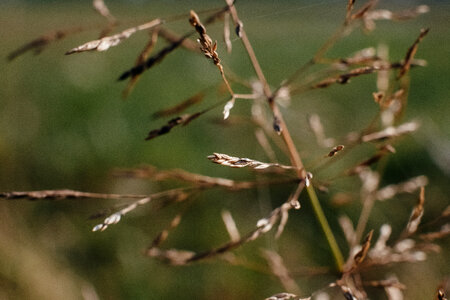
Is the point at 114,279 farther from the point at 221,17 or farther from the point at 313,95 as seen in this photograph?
the point at 313,95

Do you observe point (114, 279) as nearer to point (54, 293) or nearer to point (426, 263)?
point (54, 293)

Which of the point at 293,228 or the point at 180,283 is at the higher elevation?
the point at 180,283

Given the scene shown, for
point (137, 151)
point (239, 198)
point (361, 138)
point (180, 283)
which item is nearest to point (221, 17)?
point (361, 138)

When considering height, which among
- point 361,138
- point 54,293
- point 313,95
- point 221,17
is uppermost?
point 221,17

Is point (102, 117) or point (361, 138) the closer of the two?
point (361, 138)

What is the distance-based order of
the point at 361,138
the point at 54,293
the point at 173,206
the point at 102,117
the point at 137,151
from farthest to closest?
1. the point at 102,117
2. the point at 137,151
3. the point at 173,206
4. the point at 54,293
5. the point at 361,138

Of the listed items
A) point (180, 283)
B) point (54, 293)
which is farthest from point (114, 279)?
point (54, 293)

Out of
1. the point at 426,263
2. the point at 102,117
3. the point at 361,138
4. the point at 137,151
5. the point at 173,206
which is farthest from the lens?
the point at 102,117
